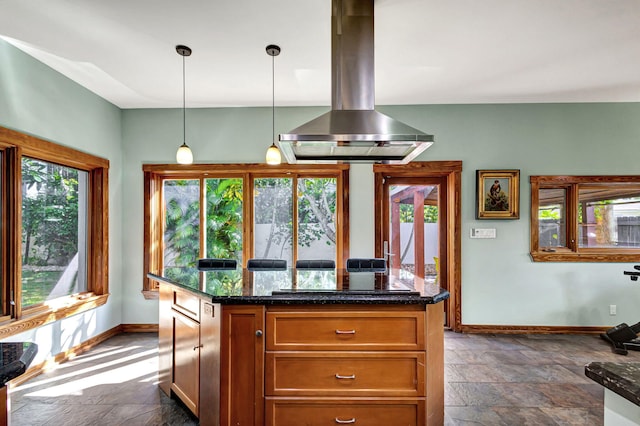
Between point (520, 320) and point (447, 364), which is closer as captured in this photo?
point (447, 364)

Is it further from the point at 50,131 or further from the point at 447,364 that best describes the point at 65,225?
the point at 447,364

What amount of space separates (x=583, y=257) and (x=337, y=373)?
3812 millimetres

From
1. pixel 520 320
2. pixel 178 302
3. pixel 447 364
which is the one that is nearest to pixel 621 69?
pixel 520 320

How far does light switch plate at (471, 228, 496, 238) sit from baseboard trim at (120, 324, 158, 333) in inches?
164

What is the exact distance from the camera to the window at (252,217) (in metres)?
4.28

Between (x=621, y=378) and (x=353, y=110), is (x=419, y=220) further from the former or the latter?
Result: (x=621, y=378)

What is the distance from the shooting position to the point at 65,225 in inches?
137

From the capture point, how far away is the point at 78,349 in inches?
135

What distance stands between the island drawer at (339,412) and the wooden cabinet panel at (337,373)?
2.0 inches

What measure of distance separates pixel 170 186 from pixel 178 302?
2469mm

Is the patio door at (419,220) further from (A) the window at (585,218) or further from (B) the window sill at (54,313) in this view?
(B) the window sill at (54,313)

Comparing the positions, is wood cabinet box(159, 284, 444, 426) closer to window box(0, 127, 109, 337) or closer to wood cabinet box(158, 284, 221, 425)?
wood cabinet box(158, 284, 221, 425)

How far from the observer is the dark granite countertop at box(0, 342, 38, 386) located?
0.88m

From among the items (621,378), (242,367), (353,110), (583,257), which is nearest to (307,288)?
(242,367)
